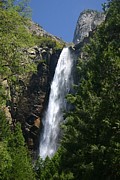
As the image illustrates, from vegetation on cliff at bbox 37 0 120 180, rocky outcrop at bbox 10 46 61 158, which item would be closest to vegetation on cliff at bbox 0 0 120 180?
vegetation on cliff at bbox 37 0 120 180

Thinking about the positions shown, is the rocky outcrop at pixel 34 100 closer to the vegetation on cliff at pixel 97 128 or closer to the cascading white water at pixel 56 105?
the cascading white water at pixel 56 105

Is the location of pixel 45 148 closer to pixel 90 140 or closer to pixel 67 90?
pixel 67 90

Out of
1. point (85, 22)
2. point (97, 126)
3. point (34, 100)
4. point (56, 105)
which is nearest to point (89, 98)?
point (97, 126)

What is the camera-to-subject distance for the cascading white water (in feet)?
224

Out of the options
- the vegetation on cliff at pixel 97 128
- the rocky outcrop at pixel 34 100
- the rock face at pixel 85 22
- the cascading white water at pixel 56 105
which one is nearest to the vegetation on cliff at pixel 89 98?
the vegetation on cliff at pixel 97 128

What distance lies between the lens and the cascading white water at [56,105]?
68.2 meters

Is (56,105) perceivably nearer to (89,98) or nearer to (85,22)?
(89,98)

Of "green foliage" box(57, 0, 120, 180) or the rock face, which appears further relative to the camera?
the rock face

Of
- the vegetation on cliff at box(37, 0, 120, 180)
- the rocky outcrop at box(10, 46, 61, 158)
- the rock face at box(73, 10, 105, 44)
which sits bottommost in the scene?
the vegetation on cliff at box(37, 0, 120, 180)

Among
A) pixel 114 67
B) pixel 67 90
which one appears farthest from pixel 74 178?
pixel 67 90

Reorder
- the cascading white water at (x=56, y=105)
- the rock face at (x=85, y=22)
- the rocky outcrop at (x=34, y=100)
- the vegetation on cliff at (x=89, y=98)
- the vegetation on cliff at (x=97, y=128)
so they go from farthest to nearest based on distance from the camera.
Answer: the rock face at (x=85, y=22), the rocky outcrop at (x=34, y=100), the cascading white water at (x=56, y=105), the vegetation on cliff at (x=97, y=128), the vegetation on cliff at (x=89, y=98)

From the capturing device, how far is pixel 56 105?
73875 millimetres

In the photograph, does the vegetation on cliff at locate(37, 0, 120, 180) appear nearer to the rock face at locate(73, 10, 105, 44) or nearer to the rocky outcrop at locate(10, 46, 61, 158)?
the rocky outcrop at locate(10, 46, 61, 158)

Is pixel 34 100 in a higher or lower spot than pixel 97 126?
higher
